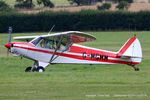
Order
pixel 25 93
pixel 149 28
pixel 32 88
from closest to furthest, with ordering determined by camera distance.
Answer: pixel 25 93 → pixel 32 88 → pixel 149 28

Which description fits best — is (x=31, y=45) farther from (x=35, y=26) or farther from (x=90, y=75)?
(x=35, y=26)

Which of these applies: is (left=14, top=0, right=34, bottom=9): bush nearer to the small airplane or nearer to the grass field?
the small airplane

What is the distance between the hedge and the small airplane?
121 feet

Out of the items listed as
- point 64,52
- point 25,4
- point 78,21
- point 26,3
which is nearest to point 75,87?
point 64,52

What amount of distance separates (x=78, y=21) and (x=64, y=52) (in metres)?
38.5

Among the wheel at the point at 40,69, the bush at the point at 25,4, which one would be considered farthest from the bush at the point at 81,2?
the wheel at the point at 40,69

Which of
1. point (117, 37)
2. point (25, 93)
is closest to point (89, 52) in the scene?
point (25, 93)

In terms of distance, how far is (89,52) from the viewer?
739 inches

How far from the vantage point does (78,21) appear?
56875 mm

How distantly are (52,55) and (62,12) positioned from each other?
3996cm

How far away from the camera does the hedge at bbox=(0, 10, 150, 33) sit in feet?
182

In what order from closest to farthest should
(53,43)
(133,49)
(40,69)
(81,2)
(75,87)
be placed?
(75,87) < (40,69) < (53,43) < (133,49) < (81,2)

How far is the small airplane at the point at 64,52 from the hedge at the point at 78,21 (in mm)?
36933

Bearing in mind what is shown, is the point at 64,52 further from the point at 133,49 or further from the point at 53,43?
the point at 133,49
